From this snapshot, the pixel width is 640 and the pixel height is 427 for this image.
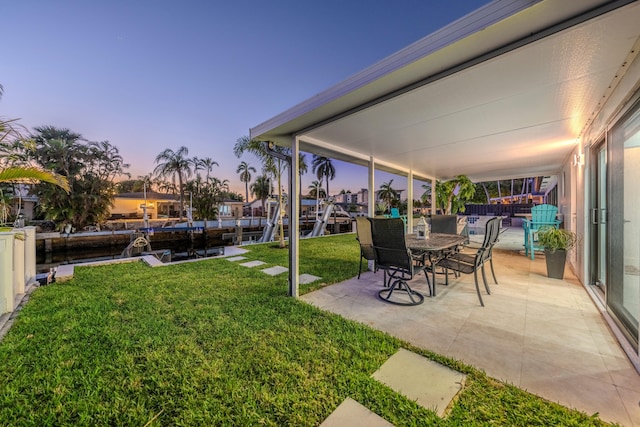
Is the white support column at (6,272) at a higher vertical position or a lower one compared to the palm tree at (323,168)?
lower

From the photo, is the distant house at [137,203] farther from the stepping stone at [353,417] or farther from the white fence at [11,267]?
the stepping stone at [353,417]

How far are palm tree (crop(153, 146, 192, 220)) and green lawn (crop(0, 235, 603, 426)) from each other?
2128cm

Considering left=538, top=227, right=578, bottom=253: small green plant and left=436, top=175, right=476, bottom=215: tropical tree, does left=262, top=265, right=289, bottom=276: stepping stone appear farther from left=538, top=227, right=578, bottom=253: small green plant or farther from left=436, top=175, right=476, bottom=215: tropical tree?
left=436, top=175, right=476, bottom=215: tropical tree

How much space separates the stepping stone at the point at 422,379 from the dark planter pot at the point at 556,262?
3743 mm

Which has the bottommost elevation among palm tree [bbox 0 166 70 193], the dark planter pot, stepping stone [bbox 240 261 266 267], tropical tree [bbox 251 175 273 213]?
stepping stone [bbox 240 261 266 267]

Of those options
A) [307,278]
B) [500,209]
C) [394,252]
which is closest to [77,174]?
[307,278]

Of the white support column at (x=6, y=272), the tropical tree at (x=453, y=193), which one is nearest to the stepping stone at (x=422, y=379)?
the white support column at (x=6, y=272)

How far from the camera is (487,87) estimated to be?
2.33 m

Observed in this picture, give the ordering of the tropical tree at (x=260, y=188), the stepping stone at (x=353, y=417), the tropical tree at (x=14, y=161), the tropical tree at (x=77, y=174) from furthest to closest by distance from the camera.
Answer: the tropical tree at (x=260, y=188), the tropical tree at (x=77, y=174), the tropical tree at (x=14, y=161), the stepping stone at (x=353, y=417)

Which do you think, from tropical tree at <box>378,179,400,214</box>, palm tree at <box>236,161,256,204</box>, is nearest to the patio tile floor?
tropical tree at <box>378,179,400,214</box>

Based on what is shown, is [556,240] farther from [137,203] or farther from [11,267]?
[137,203]

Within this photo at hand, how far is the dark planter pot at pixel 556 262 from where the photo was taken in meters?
4.16

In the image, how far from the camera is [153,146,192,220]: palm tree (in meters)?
21.5

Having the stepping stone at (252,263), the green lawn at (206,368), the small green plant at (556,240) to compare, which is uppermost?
the small green plant at (556,240)
